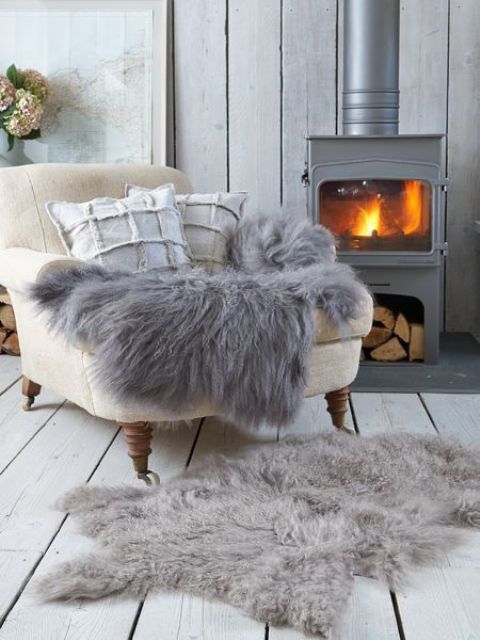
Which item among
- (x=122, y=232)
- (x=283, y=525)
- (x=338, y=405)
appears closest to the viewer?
(x=283, y=525)

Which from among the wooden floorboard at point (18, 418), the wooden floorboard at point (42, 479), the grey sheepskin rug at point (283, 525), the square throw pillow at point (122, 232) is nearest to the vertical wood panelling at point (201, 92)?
the square throw pillow at point (122, 232)

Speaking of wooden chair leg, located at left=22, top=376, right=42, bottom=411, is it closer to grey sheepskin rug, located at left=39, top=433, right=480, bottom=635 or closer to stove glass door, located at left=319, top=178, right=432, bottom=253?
grey sheepskin rug, located at left=39, top=433, right=480, bottom=635

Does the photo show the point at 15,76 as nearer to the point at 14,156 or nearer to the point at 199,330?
the point at 14,156

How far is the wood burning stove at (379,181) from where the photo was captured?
363cm

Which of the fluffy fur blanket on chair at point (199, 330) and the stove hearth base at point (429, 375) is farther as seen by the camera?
the stove hearth base at point (429, 375)

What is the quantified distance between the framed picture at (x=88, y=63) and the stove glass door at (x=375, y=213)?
0.86m

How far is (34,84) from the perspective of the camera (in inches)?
157

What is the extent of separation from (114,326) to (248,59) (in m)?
2.14

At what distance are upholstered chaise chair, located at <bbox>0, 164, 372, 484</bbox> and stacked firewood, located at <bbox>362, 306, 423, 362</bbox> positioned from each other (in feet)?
3.09

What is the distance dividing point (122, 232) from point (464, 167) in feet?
5.93

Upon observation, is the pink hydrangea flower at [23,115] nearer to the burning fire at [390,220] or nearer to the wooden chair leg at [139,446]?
the burning fire at [390,220]

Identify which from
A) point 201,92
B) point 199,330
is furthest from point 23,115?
point 199,330

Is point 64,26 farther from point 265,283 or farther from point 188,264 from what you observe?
point 265,283

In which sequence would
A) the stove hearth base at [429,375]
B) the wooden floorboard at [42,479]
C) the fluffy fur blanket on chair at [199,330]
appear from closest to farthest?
the wooden floorboard at [42,479] < the fluffy fur blanket on chair at [199,330] < the stove hearth base at [429,375]
